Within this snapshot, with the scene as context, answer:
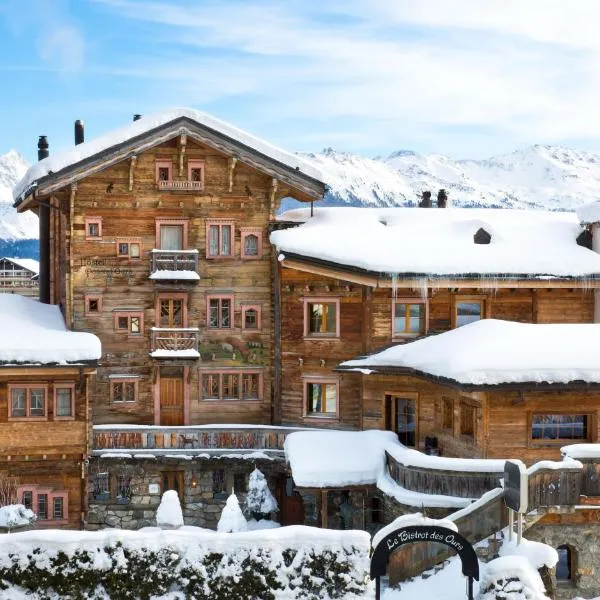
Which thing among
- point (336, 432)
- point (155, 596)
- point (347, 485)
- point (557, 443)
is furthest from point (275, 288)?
point (155, 596)

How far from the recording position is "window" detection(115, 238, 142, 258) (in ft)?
122

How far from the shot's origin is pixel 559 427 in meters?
29.7

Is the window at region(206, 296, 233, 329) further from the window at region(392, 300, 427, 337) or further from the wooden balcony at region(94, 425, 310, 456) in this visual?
the window at region(392, 300, 427, 337)

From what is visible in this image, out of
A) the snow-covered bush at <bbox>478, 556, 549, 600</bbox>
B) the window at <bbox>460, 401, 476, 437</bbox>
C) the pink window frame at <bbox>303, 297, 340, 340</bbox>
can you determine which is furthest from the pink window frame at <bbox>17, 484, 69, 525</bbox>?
the snow-covered bush at <bbox>478, 556, 549, 600</bbox>

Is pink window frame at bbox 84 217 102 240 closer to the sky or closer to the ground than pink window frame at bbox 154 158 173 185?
closer to the ground

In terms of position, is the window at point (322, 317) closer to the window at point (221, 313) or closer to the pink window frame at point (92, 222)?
the window at point (221, 313)

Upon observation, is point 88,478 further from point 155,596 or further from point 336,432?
point 155,596

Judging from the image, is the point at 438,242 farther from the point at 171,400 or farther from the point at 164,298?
the point at 171,400

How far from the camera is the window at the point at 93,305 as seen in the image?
36906 millimetres

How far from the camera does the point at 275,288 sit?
37438 millimetres

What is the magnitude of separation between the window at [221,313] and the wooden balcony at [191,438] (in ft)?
13.7

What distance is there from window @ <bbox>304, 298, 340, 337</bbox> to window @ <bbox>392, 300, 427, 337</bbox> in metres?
2.31

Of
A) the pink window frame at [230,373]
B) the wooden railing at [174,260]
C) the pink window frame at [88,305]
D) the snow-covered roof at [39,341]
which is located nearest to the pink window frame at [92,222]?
the pink window frame at [88,305]

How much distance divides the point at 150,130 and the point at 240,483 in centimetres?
1390
